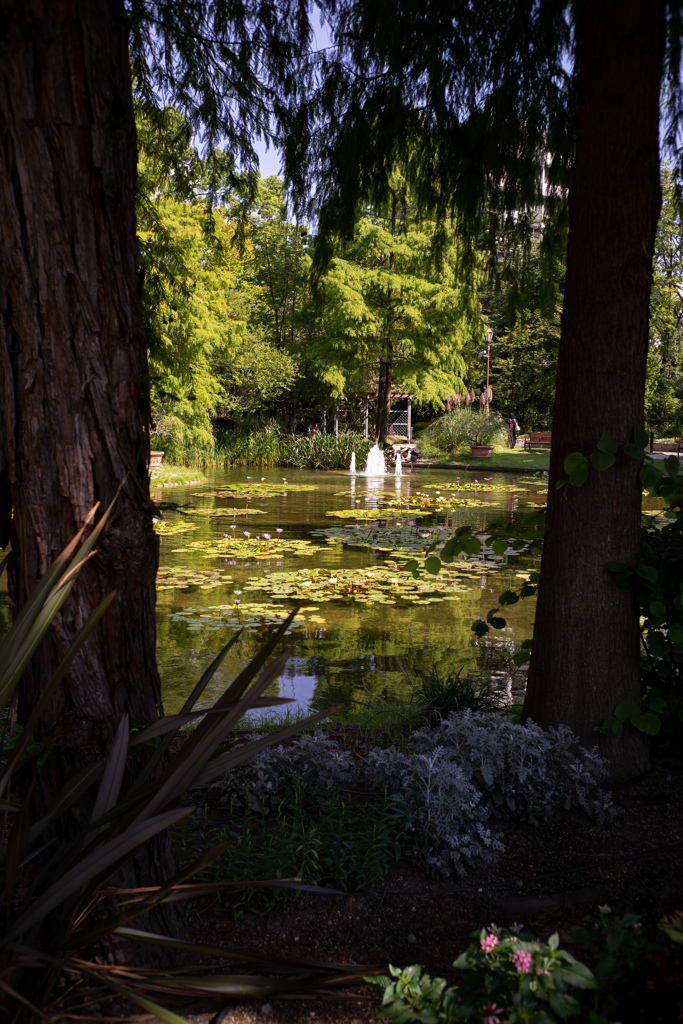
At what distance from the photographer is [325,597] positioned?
20.1 ft

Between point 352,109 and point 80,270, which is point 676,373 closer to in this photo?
point 352,109

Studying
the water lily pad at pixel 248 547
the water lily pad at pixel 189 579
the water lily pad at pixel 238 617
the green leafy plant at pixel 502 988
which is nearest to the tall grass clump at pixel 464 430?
the water lily pad at pixel 248 547

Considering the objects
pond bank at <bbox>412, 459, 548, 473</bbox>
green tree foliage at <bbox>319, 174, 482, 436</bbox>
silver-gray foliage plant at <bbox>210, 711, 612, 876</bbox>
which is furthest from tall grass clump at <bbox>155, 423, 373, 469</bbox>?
silver-gray foliage plant at <bbox>210, 711, 612, 876</bbox>

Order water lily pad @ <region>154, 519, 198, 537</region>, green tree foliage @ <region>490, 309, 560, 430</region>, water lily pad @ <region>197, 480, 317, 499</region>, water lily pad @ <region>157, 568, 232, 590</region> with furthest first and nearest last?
green tree foliage @ <region>490, 309, 560, 430</region> < water lily pad @ <region>197, 480, 317, 499</region> < water lily pad @ <region>154, 519, 198, 537</region> < water lily pad @ <region>157, 568, 232, 590</region>

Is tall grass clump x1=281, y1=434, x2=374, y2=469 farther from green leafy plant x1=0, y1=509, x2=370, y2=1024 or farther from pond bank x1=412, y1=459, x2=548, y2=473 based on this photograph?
green leafy plant x1=0, y1=509, x2=370, y2=1024

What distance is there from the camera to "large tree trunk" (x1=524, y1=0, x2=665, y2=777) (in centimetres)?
257

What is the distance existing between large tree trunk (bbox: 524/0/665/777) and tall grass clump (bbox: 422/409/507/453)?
73.0 ft

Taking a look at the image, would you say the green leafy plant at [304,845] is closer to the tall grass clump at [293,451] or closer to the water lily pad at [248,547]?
the water lily pad at [248,547]

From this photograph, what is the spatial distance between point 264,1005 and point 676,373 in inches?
991

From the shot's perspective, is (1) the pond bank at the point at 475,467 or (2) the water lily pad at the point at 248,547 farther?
(1) the pond bank at the point at 475,467

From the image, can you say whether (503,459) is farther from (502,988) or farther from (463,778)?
(502,988)

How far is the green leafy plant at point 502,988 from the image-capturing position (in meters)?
1.21

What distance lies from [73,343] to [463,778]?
5.29 ft

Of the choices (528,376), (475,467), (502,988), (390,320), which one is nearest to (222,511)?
(502,988)
